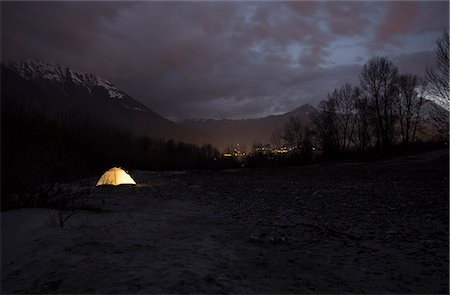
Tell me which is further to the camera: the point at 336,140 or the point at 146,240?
the point at 336,140

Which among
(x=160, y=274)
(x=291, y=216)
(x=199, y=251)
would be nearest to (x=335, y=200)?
(x=291, y=216)

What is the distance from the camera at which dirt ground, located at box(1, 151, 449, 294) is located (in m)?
4.75

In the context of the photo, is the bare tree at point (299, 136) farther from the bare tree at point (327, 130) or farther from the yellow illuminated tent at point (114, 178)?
the yellow illuminated tent at point (114, 178)

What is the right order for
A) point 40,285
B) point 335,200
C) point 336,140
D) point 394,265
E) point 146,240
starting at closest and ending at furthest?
1. point 40,285
2. point 394,265
3. point 146,240
4. point 335,200
5. point 336,140

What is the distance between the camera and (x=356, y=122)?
5838 cm

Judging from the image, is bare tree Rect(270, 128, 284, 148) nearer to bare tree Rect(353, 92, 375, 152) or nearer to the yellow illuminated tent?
bare tree Rect(353, 92, 375, 152)

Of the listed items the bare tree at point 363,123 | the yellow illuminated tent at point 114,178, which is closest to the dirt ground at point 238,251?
the yellow illuminated tent at point 114,178

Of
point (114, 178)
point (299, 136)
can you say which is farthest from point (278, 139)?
point (114, 178)

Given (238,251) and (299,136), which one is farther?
(299,136)

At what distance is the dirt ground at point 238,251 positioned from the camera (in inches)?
187

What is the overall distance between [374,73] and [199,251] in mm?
49670

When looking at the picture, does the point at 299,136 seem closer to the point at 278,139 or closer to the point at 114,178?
the point at 278,139

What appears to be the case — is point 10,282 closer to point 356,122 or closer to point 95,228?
point 95,228

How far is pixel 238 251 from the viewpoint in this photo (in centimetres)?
650
